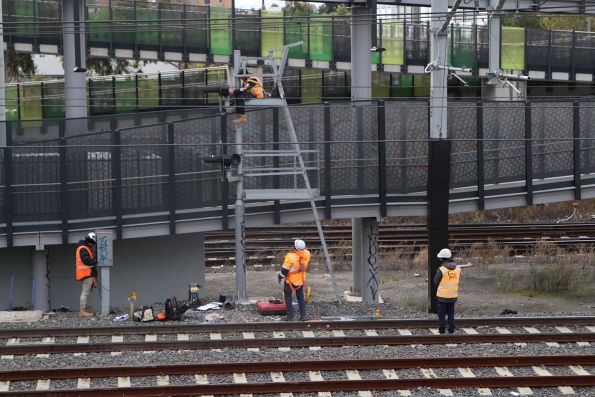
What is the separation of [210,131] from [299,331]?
16.2 feet

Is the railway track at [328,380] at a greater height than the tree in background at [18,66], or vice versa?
the tree in background at [18,66]

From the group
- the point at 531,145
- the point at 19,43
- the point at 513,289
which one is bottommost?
the point at 513,289

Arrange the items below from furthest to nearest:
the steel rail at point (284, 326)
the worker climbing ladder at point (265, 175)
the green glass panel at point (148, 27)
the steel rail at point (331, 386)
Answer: the green glass panel at point (148, 27)
the worker climbing ladder at point (265, 175)
the steel rail at point (284, 326)
the steel rail at point (331, 386)

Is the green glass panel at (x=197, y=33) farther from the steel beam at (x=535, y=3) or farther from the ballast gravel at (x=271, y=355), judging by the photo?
the ballast gravel at (x=271, y=355)

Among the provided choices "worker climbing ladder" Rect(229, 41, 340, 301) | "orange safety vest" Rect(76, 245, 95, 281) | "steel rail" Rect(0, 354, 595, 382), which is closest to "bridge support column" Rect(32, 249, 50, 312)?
"orange safety vest" Rect(76, 245, 95, 281)

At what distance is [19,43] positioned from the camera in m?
27.9

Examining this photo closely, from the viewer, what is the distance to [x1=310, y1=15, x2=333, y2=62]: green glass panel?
1179 inches

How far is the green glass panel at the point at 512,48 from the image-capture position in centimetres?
3195

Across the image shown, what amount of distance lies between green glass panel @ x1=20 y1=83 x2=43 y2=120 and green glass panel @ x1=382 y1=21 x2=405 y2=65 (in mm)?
10284

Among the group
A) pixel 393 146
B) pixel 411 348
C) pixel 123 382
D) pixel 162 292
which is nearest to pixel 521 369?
pixel 411 348

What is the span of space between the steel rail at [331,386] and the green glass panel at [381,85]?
19.2 meters

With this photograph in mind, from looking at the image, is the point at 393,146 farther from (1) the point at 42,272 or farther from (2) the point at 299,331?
(1) the point at 42,272

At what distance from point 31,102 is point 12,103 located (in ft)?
2.89

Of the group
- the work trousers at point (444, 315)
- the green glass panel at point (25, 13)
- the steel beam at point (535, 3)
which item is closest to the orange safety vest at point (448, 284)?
the work trousers at point (444, 315)
